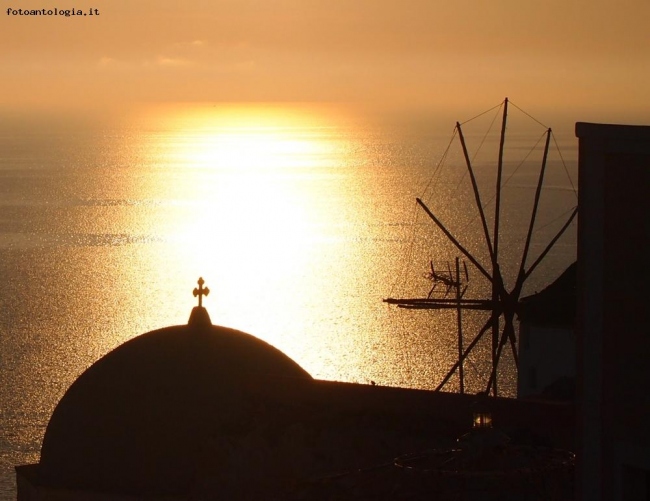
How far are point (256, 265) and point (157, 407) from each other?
73659 mm

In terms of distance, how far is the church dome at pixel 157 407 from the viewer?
50.8 ft

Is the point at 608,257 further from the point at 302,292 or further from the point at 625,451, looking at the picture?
the point at 302,292

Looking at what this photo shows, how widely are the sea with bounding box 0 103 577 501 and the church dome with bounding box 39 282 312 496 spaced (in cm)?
1380

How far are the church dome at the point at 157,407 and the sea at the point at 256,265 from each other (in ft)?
45.3

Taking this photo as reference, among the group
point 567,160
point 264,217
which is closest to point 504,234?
point 264,217

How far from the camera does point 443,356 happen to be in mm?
59031

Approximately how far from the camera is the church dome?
50.8ft

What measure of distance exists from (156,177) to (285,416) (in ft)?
471

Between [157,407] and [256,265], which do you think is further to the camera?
[256,265]

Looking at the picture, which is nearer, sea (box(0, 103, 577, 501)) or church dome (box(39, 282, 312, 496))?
church dome (box(39, 282, 312, 496))

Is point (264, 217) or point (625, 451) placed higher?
point (264, 217)

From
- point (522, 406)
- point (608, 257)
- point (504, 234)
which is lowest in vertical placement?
point (522, 406)

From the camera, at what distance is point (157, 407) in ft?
52.4

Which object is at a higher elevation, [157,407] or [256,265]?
[256,265]
